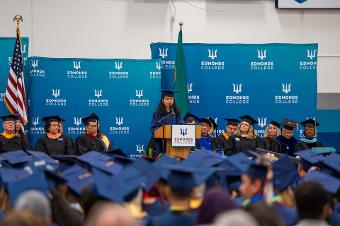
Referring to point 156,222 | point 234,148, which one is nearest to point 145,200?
point 156,222

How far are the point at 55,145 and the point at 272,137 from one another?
381cm

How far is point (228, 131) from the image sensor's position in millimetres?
13797

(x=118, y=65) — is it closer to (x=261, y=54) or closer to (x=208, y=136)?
(x=208, y=136)

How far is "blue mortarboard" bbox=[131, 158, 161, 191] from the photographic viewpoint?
6.57 m

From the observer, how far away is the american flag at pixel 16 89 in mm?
13398

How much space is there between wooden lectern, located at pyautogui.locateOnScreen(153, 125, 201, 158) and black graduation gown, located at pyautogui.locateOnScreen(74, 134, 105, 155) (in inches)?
37.0

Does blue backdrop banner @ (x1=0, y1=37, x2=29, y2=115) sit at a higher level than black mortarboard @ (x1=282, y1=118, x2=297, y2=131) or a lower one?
higher

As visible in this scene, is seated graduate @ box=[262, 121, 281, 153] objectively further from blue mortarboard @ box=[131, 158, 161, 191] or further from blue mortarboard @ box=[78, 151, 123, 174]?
blue mortarboard @ box=[131, 158, 161, 191]

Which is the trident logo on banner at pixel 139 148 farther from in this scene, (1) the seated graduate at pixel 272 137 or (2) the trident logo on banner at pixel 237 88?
(1) the seated graduate at pixel 272 137

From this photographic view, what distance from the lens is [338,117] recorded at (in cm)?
1642

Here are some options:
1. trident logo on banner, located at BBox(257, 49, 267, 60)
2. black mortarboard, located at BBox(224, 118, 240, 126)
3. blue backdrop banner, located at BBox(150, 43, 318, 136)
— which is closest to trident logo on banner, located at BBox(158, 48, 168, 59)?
blue backdrop banner, located at BBox(150, 43, 318, 136)

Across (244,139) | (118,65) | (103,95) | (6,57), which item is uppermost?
(6,57)

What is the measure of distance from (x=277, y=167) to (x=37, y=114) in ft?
24.6

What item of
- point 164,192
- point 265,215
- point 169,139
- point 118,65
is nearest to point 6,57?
point 118,65
